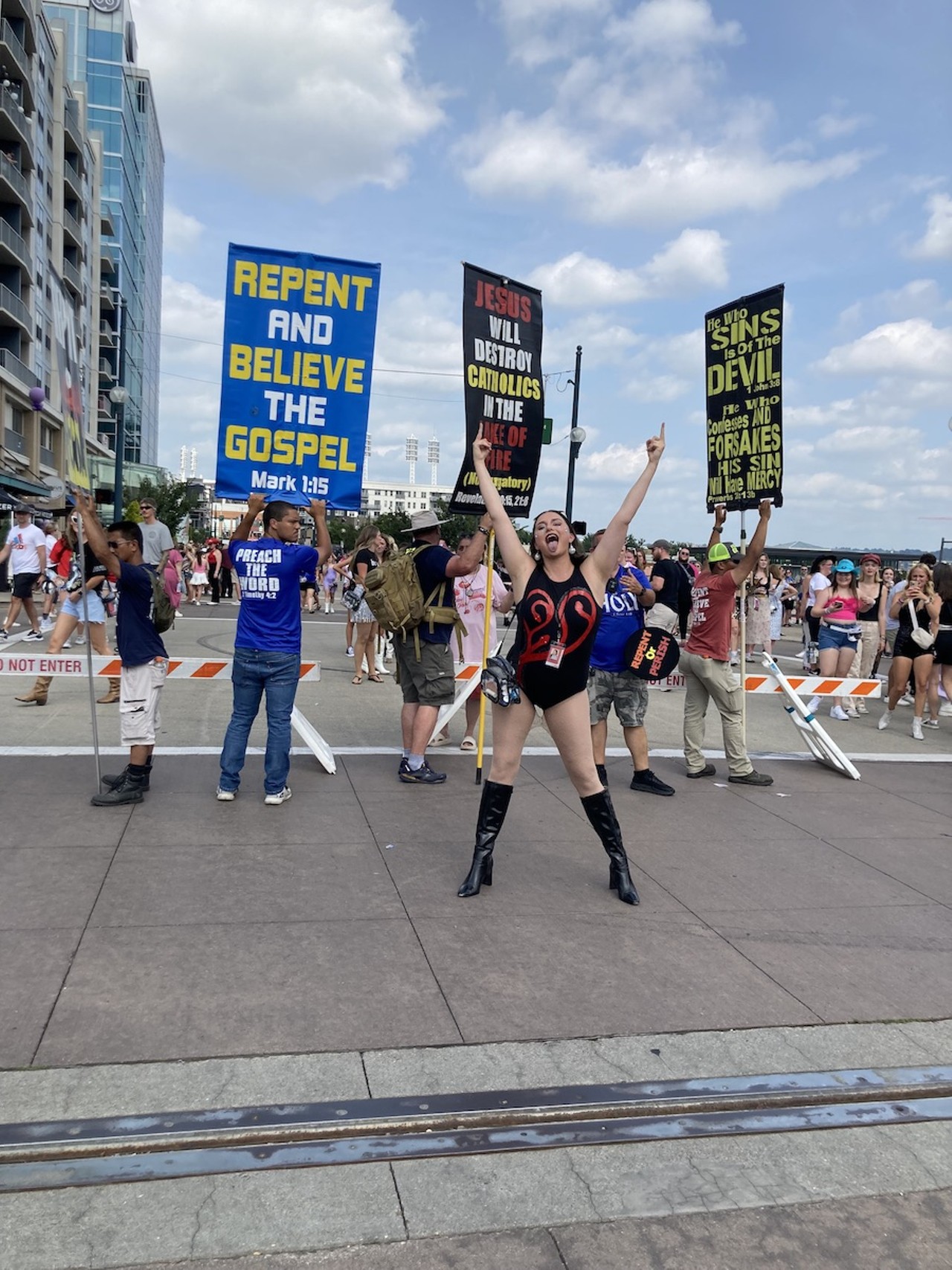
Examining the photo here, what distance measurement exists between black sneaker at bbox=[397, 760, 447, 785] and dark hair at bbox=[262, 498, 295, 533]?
6.51 feet

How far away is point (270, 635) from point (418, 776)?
1628mm

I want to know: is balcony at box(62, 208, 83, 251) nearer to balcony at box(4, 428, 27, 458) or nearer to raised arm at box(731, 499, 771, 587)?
balcony at box(4, 428, 27, 458)

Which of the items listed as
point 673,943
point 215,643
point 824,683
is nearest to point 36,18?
point 215,643

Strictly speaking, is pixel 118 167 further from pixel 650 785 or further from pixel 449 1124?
pixel 449 1124

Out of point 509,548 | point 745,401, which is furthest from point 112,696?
point 745,401

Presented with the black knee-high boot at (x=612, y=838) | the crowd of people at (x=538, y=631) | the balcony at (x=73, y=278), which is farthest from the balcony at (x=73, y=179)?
the black knee-high boot at (x=612, y=838)

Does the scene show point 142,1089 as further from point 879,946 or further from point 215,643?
point 215,643

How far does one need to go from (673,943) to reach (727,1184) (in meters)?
1.69

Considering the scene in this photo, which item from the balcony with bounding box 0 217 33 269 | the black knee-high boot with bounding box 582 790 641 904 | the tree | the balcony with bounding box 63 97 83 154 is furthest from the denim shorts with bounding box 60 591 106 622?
the balcony with bounding box 63 97 83 154

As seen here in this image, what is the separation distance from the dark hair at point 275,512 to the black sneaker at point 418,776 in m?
1.98

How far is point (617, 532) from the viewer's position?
4797 mm

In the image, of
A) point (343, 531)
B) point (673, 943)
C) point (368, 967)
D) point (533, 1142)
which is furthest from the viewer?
point (343, 531)

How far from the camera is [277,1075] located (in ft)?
10.5

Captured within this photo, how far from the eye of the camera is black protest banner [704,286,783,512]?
796 centimetres
